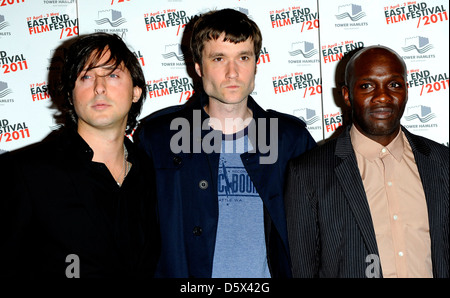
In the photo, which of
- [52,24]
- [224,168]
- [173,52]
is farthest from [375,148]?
[52,24]

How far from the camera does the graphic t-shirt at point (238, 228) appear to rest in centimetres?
226

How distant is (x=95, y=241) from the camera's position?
202cm

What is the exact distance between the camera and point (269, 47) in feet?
11.2

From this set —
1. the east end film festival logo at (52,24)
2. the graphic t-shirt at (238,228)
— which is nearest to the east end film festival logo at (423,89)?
the graphic t-shirt at (238,228)

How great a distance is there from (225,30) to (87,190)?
1.09 meters

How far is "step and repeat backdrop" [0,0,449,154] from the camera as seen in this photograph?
133 inches

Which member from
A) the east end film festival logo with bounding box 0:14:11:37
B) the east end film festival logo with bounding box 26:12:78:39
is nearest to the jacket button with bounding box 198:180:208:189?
the east end film festival logo with bounding box 26:12:78:39

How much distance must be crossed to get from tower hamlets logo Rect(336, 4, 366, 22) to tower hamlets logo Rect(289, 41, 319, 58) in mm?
298

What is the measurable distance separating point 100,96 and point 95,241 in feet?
2.23

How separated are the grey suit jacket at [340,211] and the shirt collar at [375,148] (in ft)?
0.16

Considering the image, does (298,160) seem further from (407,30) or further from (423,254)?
(407,30)

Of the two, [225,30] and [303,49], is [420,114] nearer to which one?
[303,49]

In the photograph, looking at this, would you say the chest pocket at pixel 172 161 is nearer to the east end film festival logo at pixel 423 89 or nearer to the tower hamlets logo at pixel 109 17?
the tower hamlets logo at pixel 109 17
